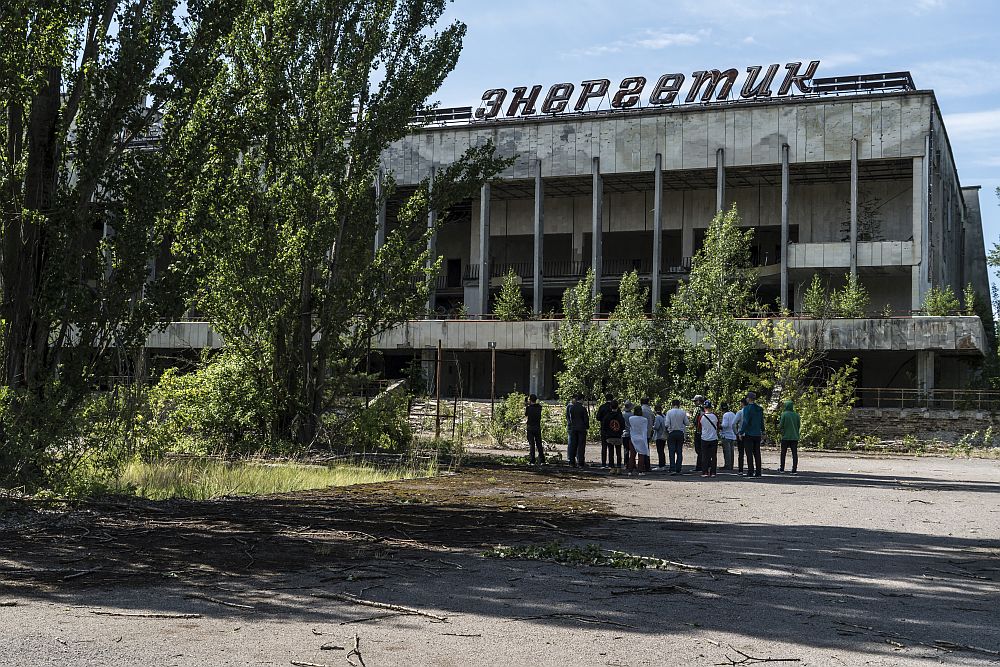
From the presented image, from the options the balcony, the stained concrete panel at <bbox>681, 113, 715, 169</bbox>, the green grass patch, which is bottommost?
the green grass patch

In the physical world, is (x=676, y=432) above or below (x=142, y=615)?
above

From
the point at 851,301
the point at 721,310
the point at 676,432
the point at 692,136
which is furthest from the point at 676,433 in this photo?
the point at 692,136

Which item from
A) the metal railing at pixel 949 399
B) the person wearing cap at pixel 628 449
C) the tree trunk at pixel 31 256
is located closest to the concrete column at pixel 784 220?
the metal railing at pixel 949 399

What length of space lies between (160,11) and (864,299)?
39.6 m

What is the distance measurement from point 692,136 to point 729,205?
5.43 meters

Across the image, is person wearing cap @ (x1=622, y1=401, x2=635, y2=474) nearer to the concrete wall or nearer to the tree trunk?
the tree trunk

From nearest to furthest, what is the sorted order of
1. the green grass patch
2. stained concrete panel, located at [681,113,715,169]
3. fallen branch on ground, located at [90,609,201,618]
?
fallen branch on ground, located at [90,609,201,618] → the green grass patch → stained concrete panel, located at [681,113,715,169]

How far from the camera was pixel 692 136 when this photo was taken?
170 ft

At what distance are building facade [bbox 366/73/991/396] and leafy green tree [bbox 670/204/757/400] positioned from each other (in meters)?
11.2

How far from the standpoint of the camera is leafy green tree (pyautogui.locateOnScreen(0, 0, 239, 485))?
484 inches

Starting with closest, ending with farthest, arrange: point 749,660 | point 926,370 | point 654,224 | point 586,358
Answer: point 749,660 < point 586,358 < point 926,370 < point 654,224

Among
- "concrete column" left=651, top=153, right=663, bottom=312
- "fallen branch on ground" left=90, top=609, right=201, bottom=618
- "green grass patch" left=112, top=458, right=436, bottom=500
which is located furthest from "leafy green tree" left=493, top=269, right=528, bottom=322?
"fallen branch on ground" left=90, top=609, right=201, bottom=618

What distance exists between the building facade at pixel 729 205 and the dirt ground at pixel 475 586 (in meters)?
35.1

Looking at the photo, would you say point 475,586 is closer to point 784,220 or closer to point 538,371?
point 538,371
